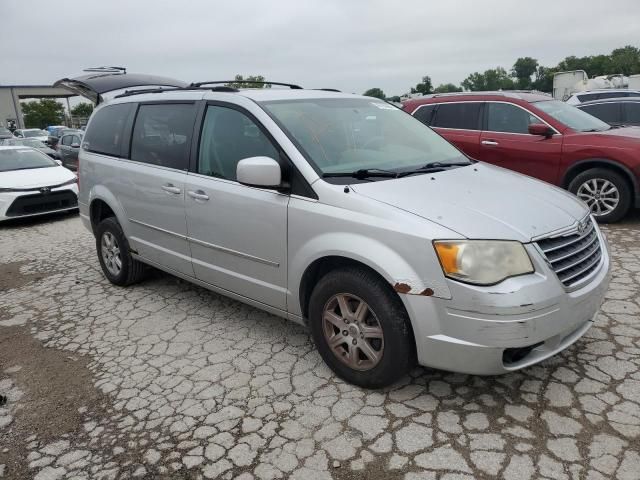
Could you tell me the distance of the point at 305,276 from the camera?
3217 millimetres

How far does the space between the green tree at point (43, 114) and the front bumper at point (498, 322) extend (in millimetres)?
68281

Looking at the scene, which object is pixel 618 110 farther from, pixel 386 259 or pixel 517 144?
pixel 386 259

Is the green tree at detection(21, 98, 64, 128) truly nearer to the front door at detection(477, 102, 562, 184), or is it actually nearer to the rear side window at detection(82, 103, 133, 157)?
the rear side window at detection(82, 103, 133, 157)

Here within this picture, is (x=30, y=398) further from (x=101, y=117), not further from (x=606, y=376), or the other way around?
(x=606, y=376)

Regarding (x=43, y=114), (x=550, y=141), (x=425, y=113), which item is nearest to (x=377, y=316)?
(x=550, y=141)

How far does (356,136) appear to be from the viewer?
3645mm

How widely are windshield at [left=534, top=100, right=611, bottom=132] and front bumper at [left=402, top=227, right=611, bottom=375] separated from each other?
16.0 ft

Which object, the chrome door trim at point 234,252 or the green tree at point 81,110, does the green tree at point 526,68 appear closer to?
the green tree at point 81,110

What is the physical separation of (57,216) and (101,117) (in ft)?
16.6

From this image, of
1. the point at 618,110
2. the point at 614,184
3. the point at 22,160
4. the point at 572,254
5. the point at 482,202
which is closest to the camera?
the point at 572,254

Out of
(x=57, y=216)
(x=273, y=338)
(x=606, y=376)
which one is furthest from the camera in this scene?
(x=57, y=216)

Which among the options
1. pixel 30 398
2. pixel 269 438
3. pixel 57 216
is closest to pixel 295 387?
pixel 269 438

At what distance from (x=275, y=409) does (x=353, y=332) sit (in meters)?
0.63

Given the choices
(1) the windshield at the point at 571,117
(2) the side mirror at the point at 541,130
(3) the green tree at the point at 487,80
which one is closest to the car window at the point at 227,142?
(2) the side mirror at the point at 541,130
